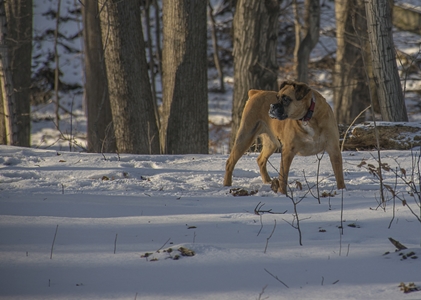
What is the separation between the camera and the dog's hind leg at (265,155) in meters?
7.03

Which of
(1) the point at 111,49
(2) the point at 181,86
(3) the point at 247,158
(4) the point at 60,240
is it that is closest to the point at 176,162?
(3) the point at 247,158

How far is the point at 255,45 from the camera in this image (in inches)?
419

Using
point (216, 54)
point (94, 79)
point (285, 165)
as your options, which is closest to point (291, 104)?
point (285, 165)

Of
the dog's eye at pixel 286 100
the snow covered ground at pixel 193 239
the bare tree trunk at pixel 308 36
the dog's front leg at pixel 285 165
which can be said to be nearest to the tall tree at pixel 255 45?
the snow covered ground at pixel 193 239

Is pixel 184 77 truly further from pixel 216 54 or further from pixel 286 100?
pixel 216 54

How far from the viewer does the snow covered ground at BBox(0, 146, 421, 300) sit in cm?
313

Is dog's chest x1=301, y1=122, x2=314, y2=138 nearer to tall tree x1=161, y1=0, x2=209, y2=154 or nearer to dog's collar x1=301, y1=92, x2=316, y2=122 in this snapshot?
dog's collar x1=301, y1=92, x2=316, y2=122

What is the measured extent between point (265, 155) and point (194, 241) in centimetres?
333

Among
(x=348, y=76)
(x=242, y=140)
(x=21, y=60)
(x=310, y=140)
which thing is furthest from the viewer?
(x=348, y=76)

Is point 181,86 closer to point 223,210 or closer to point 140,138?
point 140,138

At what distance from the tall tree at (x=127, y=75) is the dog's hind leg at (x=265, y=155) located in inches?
140

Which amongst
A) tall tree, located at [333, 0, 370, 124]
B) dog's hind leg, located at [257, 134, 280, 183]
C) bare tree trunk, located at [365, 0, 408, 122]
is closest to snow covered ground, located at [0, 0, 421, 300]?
dog's hind leg, located at [257, 134, 280, 183]

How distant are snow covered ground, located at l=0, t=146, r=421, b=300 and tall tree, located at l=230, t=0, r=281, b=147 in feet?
14.4

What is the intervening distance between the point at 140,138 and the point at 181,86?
1321 millimetres
